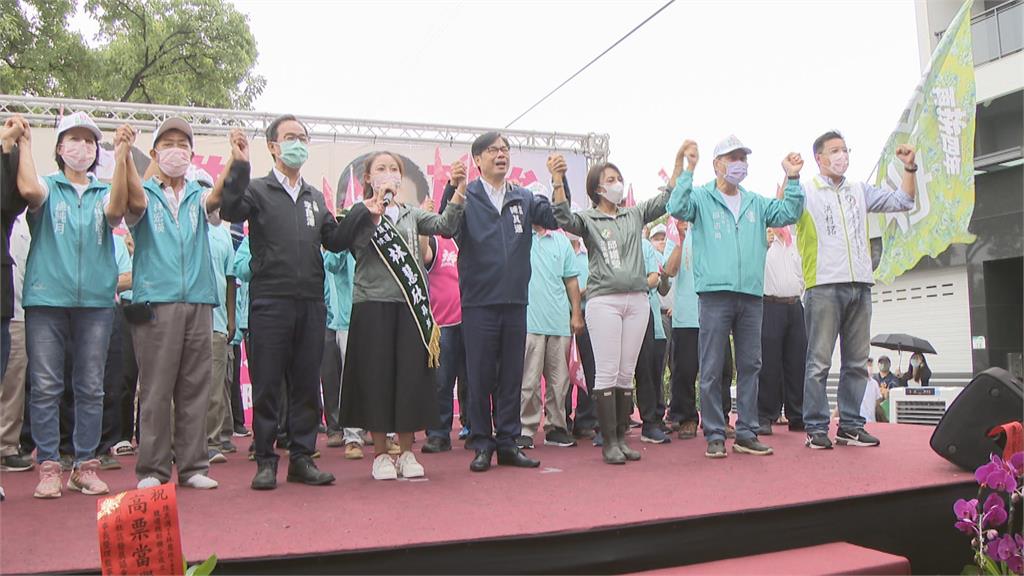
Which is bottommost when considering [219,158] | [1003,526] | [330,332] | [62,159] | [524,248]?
[1003,526]

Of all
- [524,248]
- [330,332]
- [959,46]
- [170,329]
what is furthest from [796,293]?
[170,329]

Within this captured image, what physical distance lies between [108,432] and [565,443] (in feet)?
10.3

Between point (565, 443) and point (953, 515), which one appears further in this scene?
point (565, 443)

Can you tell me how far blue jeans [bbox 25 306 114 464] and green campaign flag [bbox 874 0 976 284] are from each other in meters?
4.93

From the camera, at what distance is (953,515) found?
367 cm

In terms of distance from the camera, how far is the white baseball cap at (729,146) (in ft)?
16.3

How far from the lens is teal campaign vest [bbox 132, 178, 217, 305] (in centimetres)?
388

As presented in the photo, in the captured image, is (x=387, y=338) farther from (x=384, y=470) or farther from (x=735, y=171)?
(x=735, y=171)

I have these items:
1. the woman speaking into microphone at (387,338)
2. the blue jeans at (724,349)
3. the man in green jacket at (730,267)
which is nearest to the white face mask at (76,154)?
the woman speaking into microphone at (387,338)

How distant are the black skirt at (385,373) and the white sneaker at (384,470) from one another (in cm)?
16

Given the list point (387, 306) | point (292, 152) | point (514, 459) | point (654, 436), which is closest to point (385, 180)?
point (292, 152)

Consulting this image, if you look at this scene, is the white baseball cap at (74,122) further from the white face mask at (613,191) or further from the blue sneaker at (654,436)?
the blue sneaker at (654,436)

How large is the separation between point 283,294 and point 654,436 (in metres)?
3.05

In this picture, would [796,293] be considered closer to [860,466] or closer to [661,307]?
[661,307]
